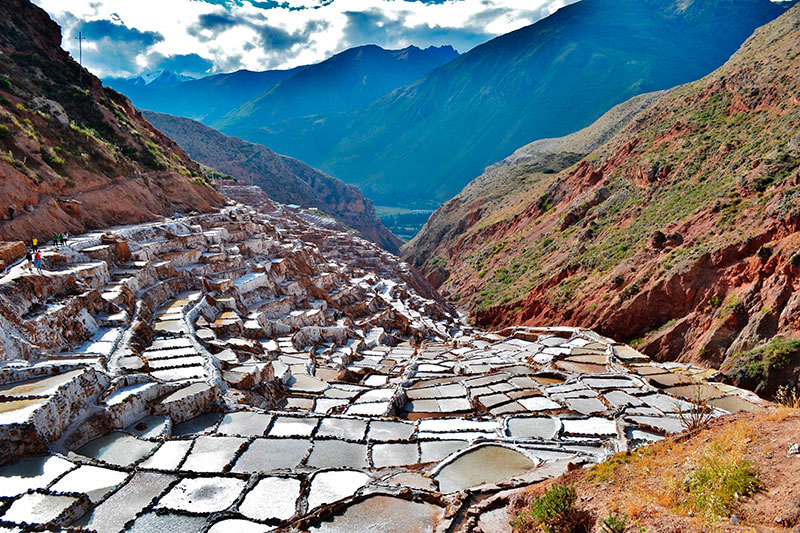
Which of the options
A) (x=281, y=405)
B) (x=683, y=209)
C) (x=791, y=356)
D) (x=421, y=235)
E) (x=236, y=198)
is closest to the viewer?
(x=281, y=405)

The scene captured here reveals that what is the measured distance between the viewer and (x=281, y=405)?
11.3 meters

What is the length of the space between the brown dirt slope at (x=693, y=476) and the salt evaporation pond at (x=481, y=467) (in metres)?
1.38

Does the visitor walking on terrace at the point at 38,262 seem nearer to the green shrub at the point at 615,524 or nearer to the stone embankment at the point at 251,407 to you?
the stone embankment at the point at 251,407

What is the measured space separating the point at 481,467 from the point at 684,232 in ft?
66.8

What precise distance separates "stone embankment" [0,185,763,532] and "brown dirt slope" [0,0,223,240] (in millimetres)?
2739

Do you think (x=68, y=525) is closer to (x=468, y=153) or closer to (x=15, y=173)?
(x=15, y=173)

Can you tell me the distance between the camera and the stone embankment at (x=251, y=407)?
6.24m

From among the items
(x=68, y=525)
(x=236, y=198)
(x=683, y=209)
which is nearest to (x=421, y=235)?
(x=236, y=198)

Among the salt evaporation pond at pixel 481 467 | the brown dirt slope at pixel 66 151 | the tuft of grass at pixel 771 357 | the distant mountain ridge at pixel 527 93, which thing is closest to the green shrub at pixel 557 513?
the salt evaporation pond at pixel 481 467

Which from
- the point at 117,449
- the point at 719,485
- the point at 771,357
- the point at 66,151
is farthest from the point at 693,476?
the point at 66,151

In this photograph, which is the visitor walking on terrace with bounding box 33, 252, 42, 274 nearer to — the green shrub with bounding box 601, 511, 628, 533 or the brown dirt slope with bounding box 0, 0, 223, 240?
the brown dirt slope with bounding box 0, 0, 223, 240

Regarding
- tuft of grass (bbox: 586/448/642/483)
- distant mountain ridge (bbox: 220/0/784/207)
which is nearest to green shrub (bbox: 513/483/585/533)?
tuft of grass (bbox: 586/448/642/483)

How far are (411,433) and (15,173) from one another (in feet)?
55.9

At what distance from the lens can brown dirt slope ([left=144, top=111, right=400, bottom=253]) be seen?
258ft
